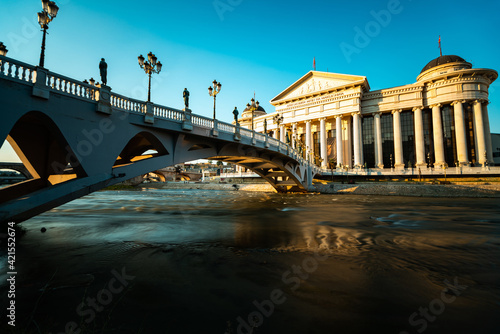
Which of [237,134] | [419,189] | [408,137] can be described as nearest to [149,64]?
[237,134]

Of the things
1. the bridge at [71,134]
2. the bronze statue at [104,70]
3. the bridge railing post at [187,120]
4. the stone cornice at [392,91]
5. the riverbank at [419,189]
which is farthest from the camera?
the stone cornice at [392,91]

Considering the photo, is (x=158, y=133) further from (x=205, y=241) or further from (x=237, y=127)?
(x=205, y=241)

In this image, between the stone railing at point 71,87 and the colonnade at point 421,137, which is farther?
the colonnade at point 421,137

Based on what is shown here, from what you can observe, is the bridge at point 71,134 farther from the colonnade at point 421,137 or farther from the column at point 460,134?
the column at point 460,134

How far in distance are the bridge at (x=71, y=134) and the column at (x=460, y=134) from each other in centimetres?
5860

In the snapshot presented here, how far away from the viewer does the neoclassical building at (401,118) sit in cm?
5172

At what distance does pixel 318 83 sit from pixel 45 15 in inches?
2721

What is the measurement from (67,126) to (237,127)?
13461 mm

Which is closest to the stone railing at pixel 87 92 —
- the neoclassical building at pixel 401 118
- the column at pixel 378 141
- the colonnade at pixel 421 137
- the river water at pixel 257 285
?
the river water at pixel 257 285

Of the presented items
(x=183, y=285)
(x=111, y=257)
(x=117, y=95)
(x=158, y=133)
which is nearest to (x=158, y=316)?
(x=183, y=285)

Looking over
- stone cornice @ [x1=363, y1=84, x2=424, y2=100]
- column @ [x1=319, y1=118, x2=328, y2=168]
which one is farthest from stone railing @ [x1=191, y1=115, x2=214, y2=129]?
stone cornice @ [x1=363, y1=84, x2=424, y2=100]

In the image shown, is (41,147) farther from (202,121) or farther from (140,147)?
(202,121)

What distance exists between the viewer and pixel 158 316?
11.3ft

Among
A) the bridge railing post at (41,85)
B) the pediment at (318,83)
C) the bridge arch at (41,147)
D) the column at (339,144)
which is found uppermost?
the pediment at (318,83)
